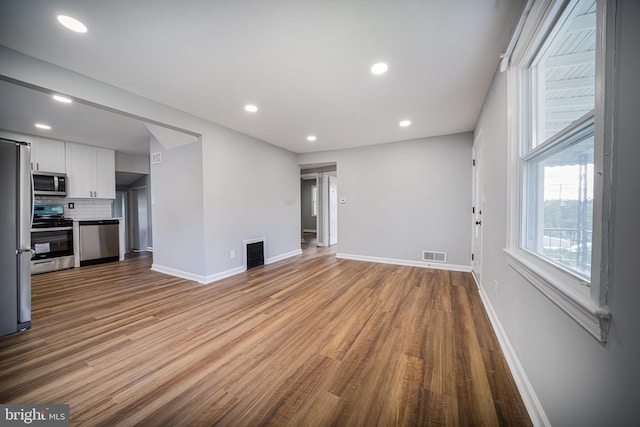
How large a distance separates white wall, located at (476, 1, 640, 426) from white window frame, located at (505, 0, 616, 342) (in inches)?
1.3

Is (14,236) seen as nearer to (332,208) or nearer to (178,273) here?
(178,273)

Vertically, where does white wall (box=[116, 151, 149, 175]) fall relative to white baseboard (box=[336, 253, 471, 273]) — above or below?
above

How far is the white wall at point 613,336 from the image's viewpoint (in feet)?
2.11

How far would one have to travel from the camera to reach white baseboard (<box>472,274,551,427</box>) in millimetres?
1156

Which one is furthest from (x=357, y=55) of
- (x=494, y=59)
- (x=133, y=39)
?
(x=133, y=39)

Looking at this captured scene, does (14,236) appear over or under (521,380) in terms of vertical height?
over

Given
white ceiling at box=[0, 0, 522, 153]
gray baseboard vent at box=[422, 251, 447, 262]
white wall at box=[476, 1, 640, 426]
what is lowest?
gray baseboard vent at box=[422, 251, 447, 262]

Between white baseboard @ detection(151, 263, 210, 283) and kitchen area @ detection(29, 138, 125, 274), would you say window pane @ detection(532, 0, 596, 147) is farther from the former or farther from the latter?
kitchen area @ detection(29, 138, 125, 274)

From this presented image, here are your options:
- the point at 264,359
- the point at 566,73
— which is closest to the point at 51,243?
the point at 264,359

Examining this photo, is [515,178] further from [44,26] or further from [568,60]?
[44,26]

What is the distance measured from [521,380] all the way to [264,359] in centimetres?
167

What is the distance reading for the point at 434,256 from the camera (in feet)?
13.8

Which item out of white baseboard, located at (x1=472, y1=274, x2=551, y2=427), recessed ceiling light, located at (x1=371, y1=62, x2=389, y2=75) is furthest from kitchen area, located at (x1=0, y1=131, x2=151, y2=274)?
white baseboard, located at (x1=472, y1=274, x2=551, y2=427)

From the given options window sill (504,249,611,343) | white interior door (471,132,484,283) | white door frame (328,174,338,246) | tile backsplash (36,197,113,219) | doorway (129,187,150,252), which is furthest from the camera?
white door frame (328,174,338,246)
